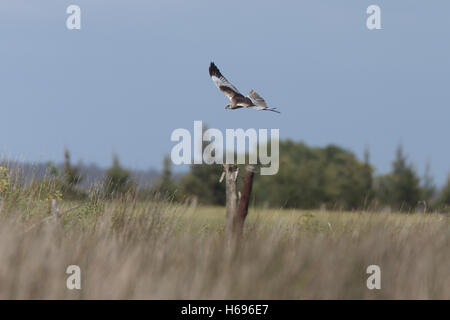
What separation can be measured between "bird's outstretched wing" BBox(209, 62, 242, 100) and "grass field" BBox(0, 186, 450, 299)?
267cm

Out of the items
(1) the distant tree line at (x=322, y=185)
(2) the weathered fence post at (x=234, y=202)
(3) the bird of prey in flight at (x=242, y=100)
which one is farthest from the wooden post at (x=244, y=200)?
(1) the distant tree line at (x=322, y=185)

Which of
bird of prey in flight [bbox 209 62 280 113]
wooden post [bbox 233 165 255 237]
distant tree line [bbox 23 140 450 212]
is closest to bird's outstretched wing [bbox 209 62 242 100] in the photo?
bird of prey in flight [bbox 209 62 280 113]

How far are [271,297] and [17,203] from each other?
878 centimetres

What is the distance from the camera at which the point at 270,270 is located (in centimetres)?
745

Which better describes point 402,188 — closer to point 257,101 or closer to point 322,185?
point 322,185

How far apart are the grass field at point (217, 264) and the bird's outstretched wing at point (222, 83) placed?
105 inches

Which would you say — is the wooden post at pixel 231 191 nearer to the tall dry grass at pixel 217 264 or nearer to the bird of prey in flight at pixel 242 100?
the tall dry grass at pixel 217 264

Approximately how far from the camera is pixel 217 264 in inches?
300

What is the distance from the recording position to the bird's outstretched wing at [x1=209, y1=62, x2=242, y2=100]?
10820 millimetres

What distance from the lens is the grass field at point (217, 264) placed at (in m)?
6.97

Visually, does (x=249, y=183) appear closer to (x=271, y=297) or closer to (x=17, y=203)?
(x=271, y=297)

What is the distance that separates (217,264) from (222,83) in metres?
4.91

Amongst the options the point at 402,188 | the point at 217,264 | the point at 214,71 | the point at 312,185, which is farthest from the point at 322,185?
the point at 217,264

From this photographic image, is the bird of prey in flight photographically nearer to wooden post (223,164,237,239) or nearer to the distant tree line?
wooden post (223,164,237,239)
